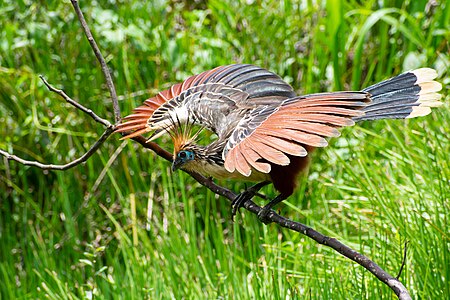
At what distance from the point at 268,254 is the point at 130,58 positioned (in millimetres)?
1578

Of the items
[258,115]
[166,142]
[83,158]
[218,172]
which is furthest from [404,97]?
[166,142]

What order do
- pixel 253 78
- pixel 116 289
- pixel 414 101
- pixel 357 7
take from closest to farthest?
1. pixel 414 101
2. pixel 253 78
3. pixel 116 289
4. pixel 357 7

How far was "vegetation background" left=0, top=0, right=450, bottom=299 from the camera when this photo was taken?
8.86 feet

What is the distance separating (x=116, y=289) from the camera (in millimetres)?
2502

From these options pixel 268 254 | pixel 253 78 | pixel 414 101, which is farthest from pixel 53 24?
pixel 414 101

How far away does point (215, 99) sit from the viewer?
1.85 m

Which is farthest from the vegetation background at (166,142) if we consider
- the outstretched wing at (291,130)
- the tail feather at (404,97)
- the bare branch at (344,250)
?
the outstretched wing at (291,130)

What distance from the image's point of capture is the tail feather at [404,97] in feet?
5.47

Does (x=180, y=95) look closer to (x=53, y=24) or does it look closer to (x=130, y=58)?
(x=130, y=58)

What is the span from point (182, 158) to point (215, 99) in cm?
22

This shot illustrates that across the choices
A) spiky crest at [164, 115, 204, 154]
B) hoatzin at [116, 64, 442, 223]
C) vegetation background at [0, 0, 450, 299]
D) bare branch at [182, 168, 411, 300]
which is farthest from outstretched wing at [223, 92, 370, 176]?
vegetation background at [0, 0, 450, 299]

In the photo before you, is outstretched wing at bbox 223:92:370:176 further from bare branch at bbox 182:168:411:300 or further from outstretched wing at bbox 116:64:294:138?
outstretched wing at bbox 116:64:294:138

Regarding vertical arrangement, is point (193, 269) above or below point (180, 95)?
below

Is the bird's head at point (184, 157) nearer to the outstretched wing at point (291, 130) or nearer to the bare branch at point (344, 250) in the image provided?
the bare branch at point (344, 250)
